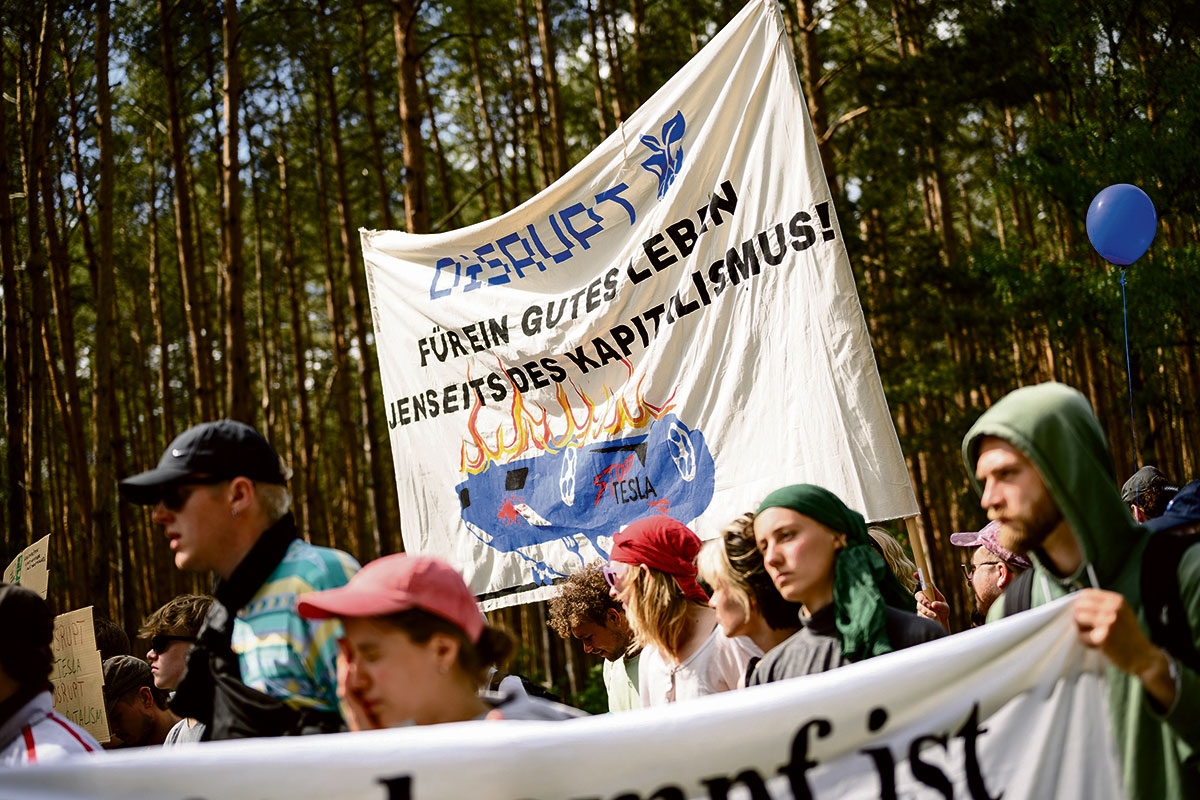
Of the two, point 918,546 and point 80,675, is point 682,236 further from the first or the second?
point 80,675

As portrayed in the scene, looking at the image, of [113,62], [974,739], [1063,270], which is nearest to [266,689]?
[974,739]

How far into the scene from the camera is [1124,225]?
7023 mm

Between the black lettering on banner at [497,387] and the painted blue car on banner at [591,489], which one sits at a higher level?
the black lettering on banner at [497,387]

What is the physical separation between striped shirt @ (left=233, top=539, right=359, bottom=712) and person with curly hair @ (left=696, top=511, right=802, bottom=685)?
1381mm

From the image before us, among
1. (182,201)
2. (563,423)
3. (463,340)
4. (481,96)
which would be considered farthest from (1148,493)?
(481,96)

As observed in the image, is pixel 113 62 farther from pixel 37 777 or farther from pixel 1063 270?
pixel 37 777

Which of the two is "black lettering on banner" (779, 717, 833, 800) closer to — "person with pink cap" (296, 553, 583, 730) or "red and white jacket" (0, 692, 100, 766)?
"person with pink cap" (296, 553, 583, 730)

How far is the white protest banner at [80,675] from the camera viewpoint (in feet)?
17.0

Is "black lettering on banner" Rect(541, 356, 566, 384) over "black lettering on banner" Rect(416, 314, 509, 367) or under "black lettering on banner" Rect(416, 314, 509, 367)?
under

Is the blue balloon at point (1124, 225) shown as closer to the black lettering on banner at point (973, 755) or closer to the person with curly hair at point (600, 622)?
the person with curly hair at point (600, 622)

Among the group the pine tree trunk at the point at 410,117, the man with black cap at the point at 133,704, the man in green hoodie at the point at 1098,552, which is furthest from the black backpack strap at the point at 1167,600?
the pine tree trunk at the point at 410,117

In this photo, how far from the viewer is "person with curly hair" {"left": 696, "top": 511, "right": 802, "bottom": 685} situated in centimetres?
388

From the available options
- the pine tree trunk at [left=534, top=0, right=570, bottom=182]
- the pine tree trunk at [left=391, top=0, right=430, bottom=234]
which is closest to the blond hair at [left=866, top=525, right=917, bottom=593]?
the pine tree trunk at [left=391, top=0, right=430, bottom=234]

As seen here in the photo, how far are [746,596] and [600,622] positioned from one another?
4.91ft
